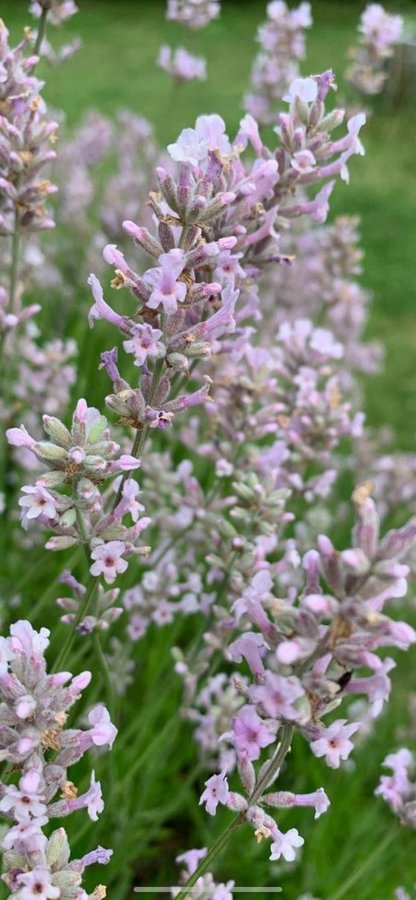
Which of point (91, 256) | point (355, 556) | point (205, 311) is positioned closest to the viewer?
point (355, 556)

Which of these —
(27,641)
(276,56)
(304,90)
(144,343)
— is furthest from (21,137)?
(276,56)

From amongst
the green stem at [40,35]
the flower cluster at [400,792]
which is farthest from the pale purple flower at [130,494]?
the green stem at [40,35]

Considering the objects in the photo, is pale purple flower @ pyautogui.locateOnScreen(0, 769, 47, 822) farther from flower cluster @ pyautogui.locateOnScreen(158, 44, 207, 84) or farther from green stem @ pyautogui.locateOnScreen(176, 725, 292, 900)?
flower cluster @ pyautogui.locateOnScreen(158, 44, 207, 84)

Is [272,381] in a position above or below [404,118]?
below

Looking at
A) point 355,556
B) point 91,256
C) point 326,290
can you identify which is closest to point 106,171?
point 91,256

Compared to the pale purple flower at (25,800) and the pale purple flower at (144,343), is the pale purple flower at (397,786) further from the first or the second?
the pale purple flower at (144,343)

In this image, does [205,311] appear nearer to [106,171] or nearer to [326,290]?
[326,290]

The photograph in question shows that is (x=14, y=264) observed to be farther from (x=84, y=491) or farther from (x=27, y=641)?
(x=27, y=641)
